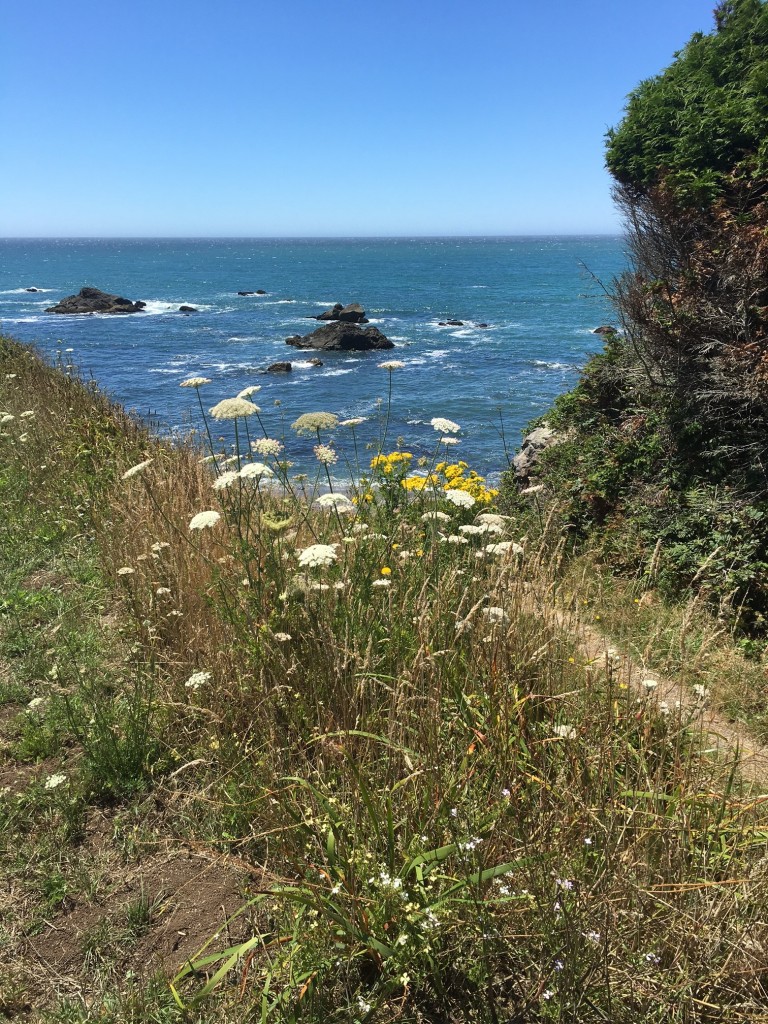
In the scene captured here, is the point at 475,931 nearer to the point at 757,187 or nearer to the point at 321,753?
the point at 321,753

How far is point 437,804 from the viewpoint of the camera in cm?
216

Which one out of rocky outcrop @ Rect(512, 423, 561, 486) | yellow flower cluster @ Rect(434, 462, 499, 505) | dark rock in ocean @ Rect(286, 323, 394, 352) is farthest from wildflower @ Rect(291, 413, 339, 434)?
dark rock in ocean @ Rect(286, 323, 394, 352)

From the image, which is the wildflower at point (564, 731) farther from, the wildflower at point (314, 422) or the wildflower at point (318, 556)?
the wildflower at point (314, 422)

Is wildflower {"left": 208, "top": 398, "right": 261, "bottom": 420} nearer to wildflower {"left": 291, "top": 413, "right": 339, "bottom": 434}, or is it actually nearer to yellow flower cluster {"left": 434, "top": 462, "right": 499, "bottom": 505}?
wildflower {"left": 291, "top": 413, "right": 339, "bottom": 434}

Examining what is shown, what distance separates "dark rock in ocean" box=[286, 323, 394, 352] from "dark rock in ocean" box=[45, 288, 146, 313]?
2474 cm

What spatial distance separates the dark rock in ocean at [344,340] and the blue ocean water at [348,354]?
119cm

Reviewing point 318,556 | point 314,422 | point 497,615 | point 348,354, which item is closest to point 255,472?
point 318,556

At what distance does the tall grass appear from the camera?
6.02 ft

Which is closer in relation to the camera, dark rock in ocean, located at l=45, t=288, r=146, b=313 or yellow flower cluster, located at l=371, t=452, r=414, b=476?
yellow flower cluster, located at l=371, t=452, r=414, b=476

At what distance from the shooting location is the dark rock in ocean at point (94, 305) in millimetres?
54438

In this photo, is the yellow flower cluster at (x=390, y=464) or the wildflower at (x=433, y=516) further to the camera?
the yellow flower cluster at (x=390, y=464)

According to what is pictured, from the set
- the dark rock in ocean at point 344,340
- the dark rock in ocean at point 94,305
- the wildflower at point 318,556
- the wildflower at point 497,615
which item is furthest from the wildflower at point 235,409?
the dark rock in ocean at point 94,305

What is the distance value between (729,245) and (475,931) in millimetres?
7413

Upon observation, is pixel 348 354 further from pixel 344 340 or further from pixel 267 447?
pixel 267 447
